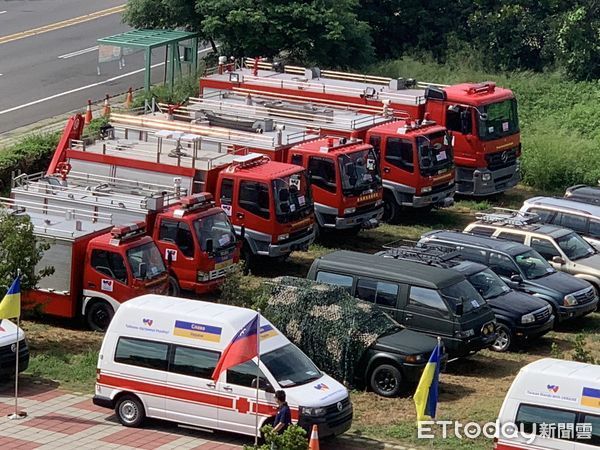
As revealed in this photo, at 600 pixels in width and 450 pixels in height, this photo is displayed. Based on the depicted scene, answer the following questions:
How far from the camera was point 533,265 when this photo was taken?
27062mm

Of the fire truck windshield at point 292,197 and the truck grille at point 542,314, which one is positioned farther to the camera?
the fire truck windshield at point 292,197

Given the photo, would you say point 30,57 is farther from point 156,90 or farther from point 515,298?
point 515,298

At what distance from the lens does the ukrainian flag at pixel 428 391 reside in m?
18.6

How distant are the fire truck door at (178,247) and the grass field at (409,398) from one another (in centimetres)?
123

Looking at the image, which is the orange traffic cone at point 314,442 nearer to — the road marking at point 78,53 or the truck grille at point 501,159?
the truck grille at point 501,159

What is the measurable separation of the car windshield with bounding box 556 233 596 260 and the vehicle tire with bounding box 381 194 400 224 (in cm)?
561

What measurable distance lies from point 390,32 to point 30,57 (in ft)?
42.4

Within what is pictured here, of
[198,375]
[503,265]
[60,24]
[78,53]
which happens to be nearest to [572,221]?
[503,265]

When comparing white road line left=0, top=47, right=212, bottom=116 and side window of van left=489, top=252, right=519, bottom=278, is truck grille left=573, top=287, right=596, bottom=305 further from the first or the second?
white road line left=0, top=47, right=212, bottom=116

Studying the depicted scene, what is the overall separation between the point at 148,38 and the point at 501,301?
2040 cm

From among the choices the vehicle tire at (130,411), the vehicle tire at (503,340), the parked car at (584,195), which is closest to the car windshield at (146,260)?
the vehicle tire at (130,411)

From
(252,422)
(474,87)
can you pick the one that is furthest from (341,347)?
(474,87)

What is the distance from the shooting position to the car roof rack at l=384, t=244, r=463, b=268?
82.2ft

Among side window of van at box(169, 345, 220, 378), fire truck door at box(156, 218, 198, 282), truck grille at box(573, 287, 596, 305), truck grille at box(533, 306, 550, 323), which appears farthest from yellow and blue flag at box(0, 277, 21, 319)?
truck grille at box(573, 287, 596, 305)
